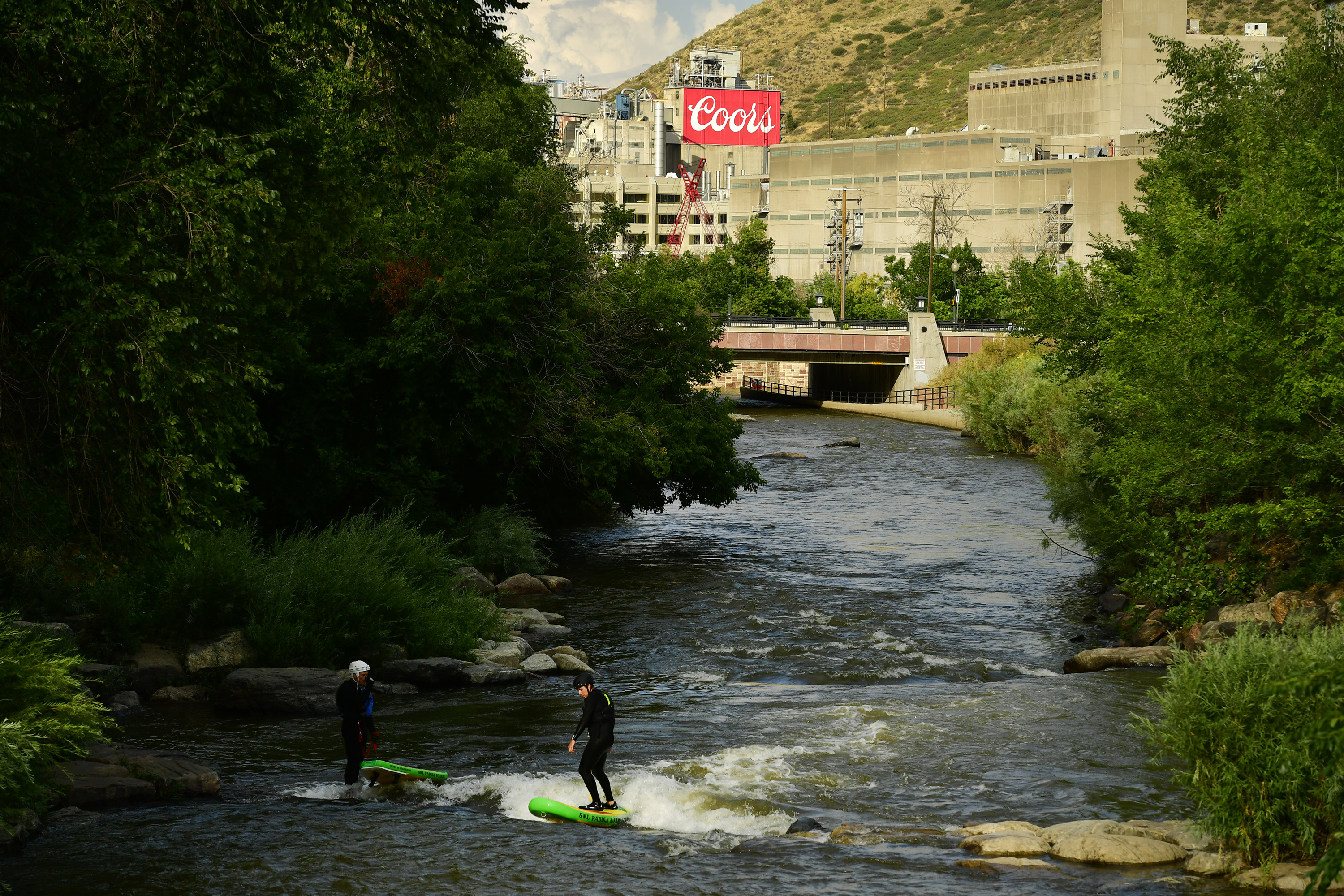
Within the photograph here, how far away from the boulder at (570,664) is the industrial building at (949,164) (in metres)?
103

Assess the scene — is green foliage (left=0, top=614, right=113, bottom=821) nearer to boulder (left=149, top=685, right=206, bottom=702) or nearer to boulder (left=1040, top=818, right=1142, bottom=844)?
boulder (left=149, top=685, right=206, bottom=702)

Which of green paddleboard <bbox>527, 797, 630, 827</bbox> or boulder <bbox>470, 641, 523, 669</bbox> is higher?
green paddleboard <bbox>527, 797, 630, 827</bbox>

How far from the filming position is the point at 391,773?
1552 cm

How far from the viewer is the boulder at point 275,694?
19547 mm

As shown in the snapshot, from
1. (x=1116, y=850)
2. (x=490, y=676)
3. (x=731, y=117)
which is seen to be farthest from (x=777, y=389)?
(x=731, y=117)

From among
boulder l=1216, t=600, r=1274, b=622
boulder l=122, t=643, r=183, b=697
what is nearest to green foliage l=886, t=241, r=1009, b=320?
boulder l=1216, t=600, r=1274, b=622

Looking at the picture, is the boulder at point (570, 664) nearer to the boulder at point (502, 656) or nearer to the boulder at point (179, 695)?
the boulder at point (502, 656)

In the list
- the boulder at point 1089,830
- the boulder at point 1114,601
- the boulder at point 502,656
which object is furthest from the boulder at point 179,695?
the boulder at point 1114,601

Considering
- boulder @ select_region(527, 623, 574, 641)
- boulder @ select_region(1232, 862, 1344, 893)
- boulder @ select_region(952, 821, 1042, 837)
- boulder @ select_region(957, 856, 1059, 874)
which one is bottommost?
boulder @ select_region(527, 623, 574, 641)

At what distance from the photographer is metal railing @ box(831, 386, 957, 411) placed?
8462 cm

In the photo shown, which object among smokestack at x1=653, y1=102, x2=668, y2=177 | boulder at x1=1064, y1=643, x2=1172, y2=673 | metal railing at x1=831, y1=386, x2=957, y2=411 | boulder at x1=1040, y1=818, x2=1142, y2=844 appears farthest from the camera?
smokestack at x1=653, y1=102, x2=668, y2=177

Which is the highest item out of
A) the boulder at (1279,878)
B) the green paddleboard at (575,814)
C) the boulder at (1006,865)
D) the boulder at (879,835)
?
the boulder at (1279,878)

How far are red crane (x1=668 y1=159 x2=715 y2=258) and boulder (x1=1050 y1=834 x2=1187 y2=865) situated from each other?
154 m

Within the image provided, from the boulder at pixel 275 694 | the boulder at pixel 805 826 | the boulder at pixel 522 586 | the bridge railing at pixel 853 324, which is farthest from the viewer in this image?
the bridge railing at pixel 853 324
